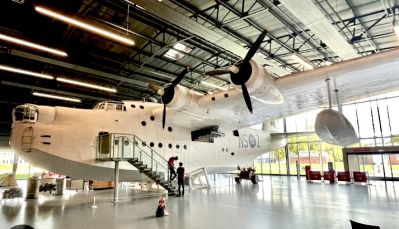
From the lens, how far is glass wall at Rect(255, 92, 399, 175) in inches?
845

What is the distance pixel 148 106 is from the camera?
42.4ft

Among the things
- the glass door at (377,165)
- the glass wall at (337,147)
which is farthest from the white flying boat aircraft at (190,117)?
the glass door at (377,165)

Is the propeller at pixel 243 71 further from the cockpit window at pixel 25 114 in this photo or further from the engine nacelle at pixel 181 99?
the cockpit window at pixel 25 114

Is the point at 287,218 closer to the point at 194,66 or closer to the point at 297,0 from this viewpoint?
the point at 297,0

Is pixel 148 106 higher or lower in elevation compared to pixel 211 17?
lower

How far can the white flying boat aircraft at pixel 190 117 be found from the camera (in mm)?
8312

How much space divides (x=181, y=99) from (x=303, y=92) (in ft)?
16.5

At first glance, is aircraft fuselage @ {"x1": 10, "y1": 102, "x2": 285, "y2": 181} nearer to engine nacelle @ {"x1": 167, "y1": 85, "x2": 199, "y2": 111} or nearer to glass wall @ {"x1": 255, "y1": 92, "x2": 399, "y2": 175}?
engine nacelle @ {"x1": 167, "y1": 85, "x2": 199, "y2": 111}

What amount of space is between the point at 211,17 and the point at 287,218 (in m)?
8.98

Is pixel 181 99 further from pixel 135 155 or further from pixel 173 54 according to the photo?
pixel 173 54

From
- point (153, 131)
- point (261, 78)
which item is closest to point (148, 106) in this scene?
point (153, 131)

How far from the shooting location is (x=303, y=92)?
9.66 meters

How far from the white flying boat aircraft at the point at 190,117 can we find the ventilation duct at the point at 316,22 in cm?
195

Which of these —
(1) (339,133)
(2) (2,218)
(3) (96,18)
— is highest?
(3) (96,18)
